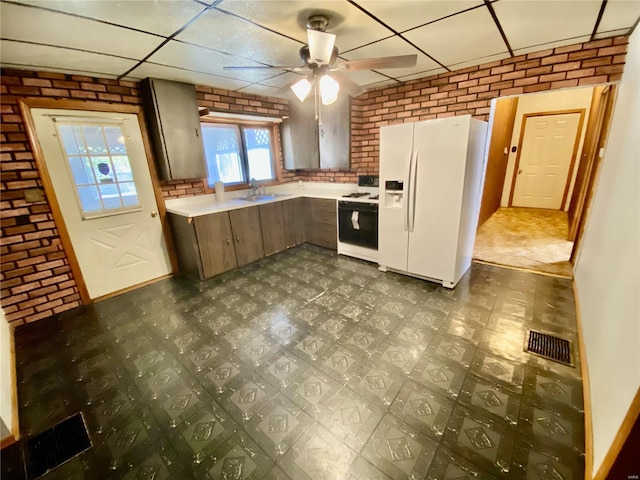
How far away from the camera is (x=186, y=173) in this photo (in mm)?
3270

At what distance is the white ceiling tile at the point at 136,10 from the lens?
57.3 inches

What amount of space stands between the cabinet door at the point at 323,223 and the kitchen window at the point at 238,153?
1.00 metres

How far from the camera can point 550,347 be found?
79.6 inches

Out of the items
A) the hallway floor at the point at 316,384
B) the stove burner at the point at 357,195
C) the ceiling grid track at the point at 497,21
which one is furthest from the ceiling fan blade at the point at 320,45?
the stove burner at the point at 357,195

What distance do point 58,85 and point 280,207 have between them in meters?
2.62

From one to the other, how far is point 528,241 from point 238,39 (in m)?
4.75

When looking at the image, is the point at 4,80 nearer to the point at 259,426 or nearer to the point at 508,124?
the point at 259,426

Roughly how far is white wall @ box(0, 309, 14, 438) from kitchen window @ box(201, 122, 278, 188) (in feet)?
8.13

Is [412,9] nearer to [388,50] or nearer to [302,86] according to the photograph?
[388,50]

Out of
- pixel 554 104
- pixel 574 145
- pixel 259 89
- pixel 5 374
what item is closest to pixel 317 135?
pixel 259 89

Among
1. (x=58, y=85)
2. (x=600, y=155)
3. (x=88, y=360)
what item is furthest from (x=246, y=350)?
(x=600, y=155)

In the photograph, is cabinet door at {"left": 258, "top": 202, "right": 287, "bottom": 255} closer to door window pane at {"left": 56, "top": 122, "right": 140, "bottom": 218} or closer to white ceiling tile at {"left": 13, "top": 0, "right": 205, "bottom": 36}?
door window pane at {"left": 56, "top": 122, "right": 140, "bottom": 218}

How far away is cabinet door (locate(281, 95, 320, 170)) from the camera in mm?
4059

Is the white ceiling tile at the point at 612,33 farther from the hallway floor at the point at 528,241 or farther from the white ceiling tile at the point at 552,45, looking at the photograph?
the hallway floor at the point at 528,241
